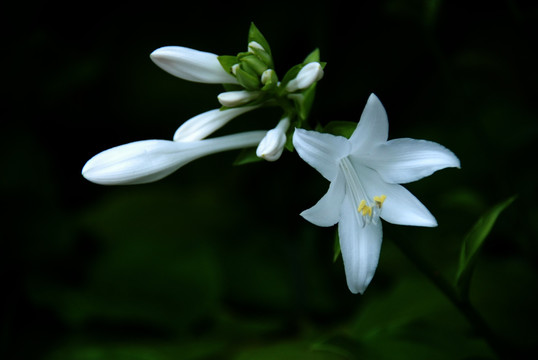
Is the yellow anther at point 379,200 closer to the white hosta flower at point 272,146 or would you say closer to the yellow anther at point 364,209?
the yellow anther at point 364,209

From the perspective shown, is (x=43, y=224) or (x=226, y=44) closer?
(x=43, y=224)

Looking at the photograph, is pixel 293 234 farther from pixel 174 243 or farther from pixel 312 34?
pixel 312 34

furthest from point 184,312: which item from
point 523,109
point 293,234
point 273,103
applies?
point 523,109

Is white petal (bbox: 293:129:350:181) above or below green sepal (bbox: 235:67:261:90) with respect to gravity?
below

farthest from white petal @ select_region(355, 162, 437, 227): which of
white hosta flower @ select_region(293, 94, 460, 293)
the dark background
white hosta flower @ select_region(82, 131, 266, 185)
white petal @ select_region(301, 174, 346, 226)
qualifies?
the dark background

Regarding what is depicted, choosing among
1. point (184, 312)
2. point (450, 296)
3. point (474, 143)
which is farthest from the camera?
point (474, 143)

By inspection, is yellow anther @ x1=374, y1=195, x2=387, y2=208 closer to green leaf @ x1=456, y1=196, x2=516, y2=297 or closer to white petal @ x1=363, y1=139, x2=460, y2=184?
white petal @ x1=363, y1=139, x2=460, y2=184
